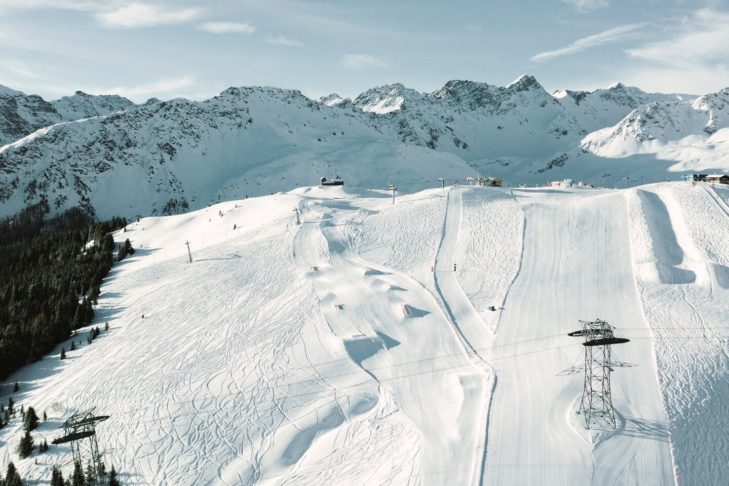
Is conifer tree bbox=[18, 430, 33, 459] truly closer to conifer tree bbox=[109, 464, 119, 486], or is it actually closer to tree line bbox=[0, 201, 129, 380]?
conifer tree bbox=[109, 464, 119, 486]

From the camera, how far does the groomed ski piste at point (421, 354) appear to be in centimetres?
3056

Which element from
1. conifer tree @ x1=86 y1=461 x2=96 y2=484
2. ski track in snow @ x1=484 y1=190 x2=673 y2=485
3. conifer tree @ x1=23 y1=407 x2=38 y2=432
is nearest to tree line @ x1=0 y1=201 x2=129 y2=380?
conifer tree @ x1=23 y1=407 x2=38 y2=432

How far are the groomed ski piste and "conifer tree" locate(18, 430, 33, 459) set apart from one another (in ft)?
1.59

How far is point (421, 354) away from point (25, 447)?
96.5ft

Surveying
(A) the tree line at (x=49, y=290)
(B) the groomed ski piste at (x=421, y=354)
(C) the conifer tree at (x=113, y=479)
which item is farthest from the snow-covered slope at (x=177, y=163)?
(C) the conifer tree at (x=113, y=479)

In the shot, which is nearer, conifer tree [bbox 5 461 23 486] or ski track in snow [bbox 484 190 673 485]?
ski track in snow [bbox 484 190 673 485]

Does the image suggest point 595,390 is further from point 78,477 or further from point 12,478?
point 12,478

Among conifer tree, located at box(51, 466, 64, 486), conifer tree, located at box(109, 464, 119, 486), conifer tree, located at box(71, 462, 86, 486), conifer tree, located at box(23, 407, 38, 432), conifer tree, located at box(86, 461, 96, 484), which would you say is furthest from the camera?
conifer tree, located at box(23, 407, 38, 432)

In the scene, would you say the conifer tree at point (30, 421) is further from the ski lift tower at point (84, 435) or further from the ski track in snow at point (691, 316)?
the ski track in snow at point (691, 316)

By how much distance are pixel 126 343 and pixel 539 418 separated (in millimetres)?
38977

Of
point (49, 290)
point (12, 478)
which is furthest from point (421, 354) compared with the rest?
point (49, 290)

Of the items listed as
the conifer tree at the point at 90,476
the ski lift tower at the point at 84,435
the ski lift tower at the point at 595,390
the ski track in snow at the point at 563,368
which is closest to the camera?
the ski track in snow at the point at 563,368

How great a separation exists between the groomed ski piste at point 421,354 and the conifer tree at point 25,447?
485 mm

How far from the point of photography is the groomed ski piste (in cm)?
3056
